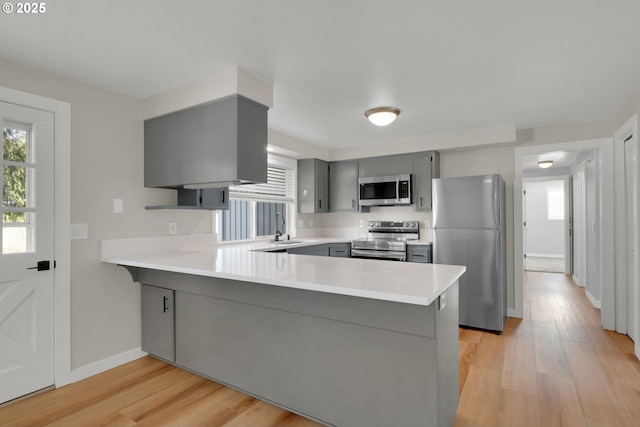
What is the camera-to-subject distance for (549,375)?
2598 millimetres

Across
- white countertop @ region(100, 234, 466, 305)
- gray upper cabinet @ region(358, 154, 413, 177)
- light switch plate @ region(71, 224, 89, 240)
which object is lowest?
white countertop @ region(100, 234, 466, 305)

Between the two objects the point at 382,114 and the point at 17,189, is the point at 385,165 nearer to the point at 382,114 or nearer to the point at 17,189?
the point at 382,114

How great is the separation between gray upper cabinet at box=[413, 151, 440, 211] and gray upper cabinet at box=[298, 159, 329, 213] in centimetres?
140

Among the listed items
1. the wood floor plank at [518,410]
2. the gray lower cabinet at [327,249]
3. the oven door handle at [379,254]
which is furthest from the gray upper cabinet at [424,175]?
the wood floor plank at [518,410]

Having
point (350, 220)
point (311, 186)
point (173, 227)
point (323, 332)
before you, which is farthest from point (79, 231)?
point (350, 220)

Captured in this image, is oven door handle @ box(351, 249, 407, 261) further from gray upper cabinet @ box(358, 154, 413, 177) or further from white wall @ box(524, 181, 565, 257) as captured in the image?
white wall @ box(524, 181, 565, 257)

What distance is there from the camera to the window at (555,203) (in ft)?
30.5

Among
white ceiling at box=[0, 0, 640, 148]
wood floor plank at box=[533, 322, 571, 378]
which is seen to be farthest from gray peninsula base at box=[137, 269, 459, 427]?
white ceiling at box=[0, 0, 640, 148]

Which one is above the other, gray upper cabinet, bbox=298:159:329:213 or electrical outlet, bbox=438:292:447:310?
gray upper cabinet, bbox=298:159:329:213

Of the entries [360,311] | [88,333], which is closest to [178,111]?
[88,333]

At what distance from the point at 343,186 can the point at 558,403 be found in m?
3.66

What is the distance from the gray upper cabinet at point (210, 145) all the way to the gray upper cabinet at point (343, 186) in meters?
2.62

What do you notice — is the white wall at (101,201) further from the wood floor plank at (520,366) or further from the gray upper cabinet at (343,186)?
the wood floor plank at (520,366)

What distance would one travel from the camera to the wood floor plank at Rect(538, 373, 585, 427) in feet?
6.62
